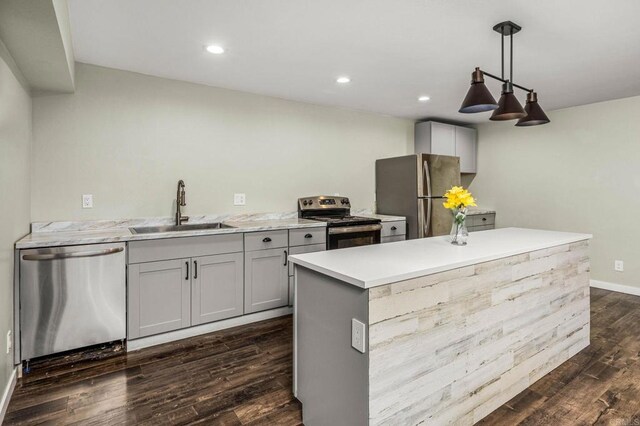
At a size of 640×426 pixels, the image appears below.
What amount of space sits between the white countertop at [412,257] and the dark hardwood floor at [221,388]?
0.87m

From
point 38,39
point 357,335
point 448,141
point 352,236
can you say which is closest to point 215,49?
point 38,39

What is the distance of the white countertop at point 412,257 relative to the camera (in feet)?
4.95

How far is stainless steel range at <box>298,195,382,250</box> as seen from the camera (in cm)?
371

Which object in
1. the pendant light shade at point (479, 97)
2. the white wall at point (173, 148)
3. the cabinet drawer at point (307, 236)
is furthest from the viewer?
the cabinet drawer at point (307, 236)

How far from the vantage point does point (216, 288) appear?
118 inches

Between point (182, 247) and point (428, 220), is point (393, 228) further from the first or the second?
point (182, 247)

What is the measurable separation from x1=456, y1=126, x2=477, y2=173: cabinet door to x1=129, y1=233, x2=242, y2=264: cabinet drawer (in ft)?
12.5

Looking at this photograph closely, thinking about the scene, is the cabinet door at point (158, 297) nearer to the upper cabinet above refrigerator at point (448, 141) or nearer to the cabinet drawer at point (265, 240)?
the cabinet drawer at point (265, 240)

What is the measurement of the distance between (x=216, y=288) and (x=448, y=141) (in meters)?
3.96

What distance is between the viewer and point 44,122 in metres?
2.82

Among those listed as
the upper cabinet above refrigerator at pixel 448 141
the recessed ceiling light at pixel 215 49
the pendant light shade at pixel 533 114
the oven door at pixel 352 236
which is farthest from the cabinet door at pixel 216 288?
the upper cabinet above refrigerator at pixel 448 141

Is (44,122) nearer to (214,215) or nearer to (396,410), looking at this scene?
(214,215)

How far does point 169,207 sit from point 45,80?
1337 millimetres

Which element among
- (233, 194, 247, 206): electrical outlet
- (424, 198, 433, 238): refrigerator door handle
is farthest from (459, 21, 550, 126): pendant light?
(233, 194, 247, 206): electrical outlet
